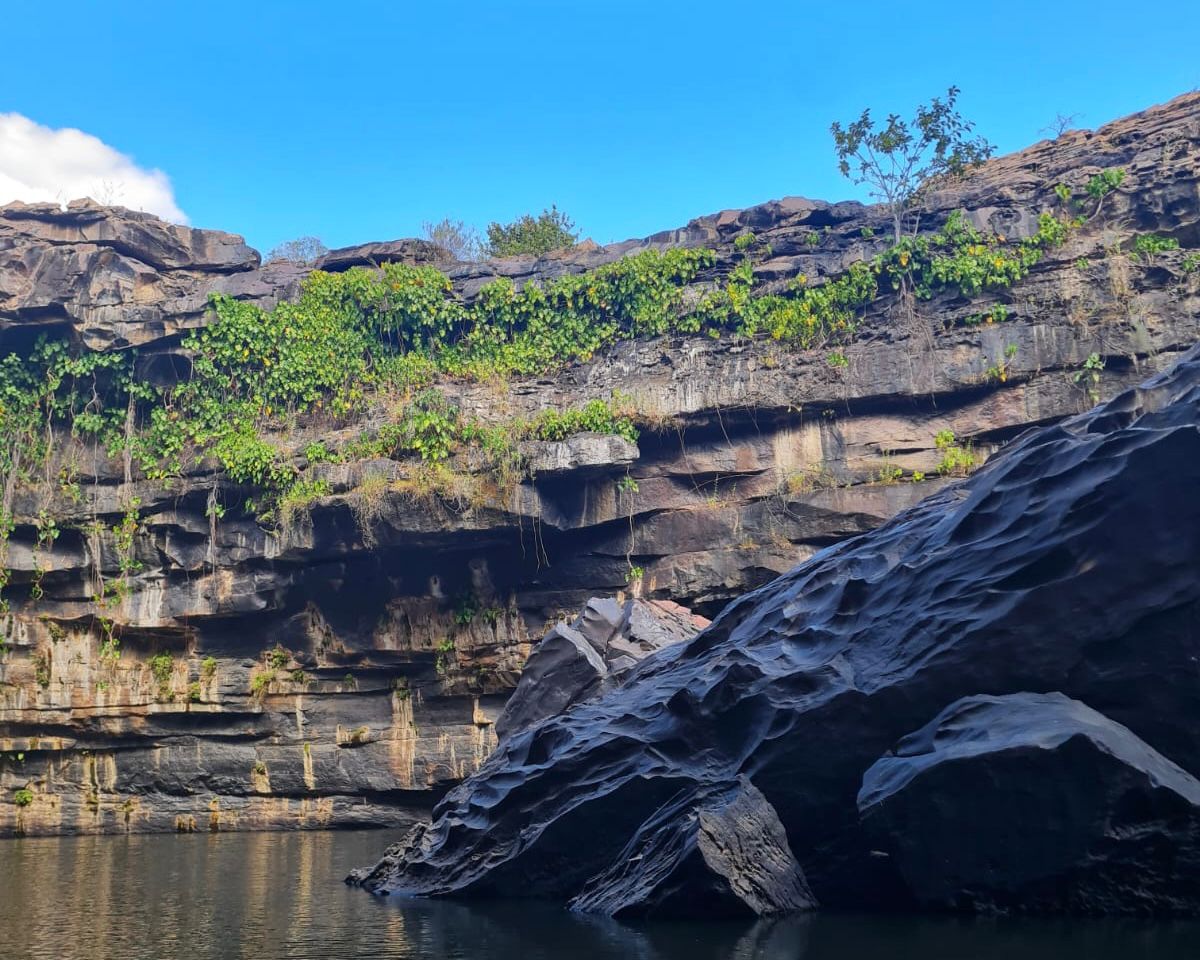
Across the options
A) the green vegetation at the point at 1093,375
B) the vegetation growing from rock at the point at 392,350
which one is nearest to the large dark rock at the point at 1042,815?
the green vegetation at the point at 1093,375

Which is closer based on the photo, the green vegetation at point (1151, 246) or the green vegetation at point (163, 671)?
the green vegetation at point (1151, 246)

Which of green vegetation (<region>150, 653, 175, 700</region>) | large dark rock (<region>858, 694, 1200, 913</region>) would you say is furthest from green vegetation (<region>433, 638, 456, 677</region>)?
large dark rock (<region>858, 694, 1200, 913</region>)

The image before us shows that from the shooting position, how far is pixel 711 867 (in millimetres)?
6902

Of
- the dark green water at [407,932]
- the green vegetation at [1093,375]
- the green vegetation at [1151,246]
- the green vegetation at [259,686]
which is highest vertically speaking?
the green vegetation at [1151,246]

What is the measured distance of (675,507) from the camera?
62.4ft

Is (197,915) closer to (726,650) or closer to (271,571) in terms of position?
(726,650)

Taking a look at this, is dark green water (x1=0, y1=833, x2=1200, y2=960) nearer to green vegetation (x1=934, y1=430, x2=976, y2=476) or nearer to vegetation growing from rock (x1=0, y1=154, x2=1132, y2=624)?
vegetation growing from rock (x1=0, y1=154, x2=1132, y2=624)

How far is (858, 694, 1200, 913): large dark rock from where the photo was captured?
6.00 m

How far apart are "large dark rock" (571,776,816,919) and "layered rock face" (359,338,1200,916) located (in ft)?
0.13

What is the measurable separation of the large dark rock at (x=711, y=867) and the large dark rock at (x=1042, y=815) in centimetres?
88

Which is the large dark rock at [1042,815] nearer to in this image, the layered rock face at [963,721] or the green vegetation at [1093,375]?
the layered rock face at [963,721]

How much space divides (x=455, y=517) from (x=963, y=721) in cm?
1269

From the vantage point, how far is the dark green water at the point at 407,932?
18.5 ft

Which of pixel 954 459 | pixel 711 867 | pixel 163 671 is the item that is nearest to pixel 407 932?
pixel 711 867
